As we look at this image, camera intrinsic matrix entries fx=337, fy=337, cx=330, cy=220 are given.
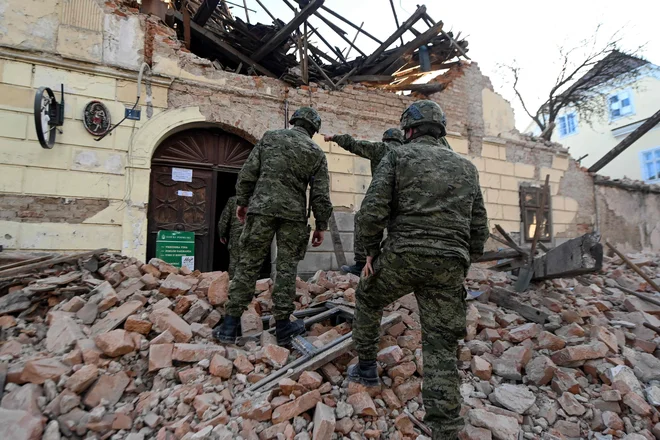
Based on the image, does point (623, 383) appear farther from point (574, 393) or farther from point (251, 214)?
point (251, 214)

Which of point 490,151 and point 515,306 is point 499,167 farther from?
point 515,306

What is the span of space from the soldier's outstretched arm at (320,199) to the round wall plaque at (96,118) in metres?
3.71

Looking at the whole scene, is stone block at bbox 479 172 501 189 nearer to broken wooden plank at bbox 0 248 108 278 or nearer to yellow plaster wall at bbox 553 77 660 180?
broken wooden plank at bbox 0 248 108 278

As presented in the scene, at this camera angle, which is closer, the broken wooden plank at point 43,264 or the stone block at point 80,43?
the broken wooden plank at point 43,264

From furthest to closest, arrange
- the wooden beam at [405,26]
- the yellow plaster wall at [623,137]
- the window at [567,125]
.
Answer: the window at [567,125] → the yellow plaster wall at [623,137] → the wooden beam at [405,26]

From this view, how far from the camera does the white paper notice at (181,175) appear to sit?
550 centimetres

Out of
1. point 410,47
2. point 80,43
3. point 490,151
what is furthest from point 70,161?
point 490,151

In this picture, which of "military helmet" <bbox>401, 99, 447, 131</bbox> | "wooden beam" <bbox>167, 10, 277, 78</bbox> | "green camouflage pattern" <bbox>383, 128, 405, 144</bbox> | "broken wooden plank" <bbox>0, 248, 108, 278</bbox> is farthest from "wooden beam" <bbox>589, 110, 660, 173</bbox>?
"broken wooden plank" <bbox>0, 248, 108, 278</bbox>

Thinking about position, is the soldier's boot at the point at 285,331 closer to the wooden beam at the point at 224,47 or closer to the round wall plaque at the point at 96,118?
the round wall plaque at the point at 96,118

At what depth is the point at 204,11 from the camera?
19.2 ft

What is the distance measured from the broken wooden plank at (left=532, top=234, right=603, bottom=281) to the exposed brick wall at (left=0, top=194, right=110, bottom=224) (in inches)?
226

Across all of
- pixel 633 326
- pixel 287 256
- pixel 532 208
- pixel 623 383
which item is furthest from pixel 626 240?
pixel 287 256

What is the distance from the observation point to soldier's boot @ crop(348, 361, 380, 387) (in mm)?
2254

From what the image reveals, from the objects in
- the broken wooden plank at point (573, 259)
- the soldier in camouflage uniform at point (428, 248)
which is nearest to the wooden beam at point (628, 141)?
the broken wooden plank at point (573, 259)
